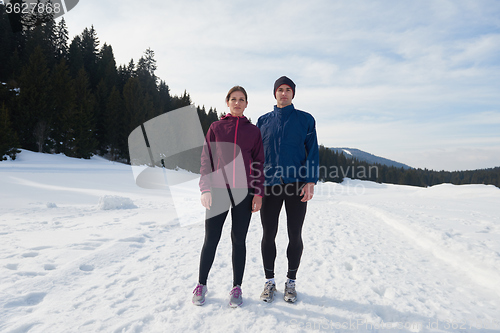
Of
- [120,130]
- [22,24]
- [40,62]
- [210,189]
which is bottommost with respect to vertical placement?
[210,189]

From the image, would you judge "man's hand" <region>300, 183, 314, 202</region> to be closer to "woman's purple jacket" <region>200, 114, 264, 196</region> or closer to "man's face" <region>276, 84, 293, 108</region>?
"woman's purple jacket" <region>200, 114, 264, 196</region>

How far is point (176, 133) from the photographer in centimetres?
3659

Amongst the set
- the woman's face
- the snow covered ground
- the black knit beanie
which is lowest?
the snow covered ground

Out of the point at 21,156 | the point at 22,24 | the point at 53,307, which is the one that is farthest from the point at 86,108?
the point at 53,307

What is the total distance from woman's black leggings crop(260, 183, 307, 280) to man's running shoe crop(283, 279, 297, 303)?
62 mm

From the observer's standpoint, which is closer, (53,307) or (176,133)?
(53,307)

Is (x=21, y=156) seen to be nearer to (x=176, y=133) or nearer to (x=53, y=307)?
(x=176, y=133)

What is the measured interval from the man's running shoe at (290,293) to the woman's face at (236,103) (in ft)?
6.03

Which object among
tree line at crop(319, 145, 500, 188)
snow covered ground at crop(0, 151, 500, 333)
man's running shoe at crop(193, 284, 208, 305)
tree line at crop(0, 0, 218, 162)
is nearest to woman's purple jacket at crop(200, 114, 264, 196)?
man's running shoe at crop(193, 284, 208, 305)

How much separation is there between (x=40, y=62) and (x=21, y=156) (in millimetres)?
11627

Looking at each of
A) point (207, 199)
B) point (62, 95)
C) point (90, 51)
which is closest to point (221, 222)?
point (207, 199)

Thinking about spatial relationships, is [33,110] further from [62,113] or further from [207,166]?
[207,166]

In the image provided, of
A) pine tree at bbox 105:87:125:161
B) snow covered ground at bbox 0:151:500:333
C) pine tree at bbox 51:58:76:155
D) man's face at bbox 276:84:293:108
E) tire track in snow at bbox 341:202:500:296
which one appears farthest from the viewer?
pine tree at bbox 105:87:125:161

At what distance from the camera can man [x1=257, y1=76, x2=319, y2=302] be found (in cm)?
263
